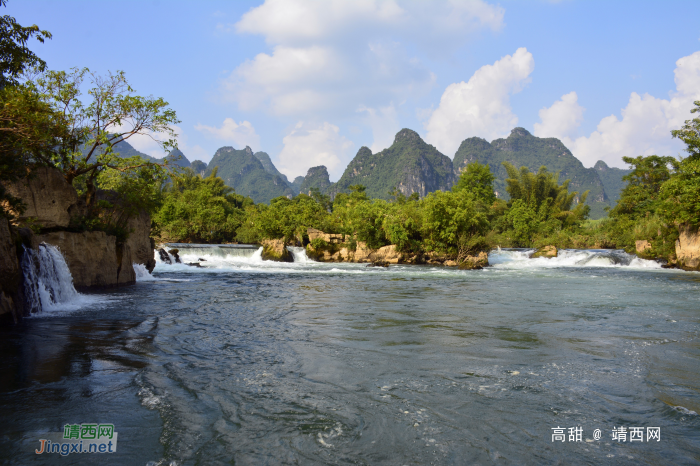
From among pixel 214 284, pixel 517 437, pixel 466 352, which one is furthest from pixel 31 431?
pixel 214 284

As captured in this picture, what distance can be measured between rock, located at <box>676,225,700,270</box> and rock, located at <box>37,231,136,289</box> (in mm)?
27161

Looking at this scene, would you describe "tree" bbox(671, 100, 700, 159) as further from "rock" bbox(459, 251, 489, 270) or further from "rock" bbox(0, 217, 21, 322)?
"rock" bbox(0, 217, 21, 322)

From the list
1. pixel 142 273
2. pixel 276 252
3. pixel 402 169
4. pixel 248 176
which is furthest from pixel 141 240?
pixel 248 176

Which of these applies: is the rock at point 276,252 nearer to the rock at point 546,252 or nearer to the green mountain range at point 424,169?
the rock at point 546,252

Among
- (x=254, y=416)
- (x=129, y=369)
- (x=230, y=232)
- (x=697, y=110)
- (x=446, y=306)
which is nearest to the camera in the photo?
(x=254, y=416)

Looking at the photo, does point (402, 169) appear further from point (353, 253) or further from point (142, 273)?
point (142, 273)

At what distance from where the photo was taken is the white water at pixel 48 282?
8.76 m

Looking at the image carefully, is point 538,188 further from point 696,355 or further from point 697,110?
point 696,355

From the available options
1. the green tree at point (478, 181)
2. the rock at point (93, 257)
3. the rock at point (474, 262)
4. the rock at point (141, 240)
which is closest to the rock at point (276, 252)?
the rock at point (141, 240)

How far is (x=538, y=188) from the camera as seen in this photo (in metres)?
50.4

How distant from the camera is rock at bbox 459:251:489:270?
80.1ft

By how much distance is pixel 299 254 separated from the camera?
31.0 m

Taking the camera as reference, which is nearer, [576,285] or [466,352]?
[466,352]

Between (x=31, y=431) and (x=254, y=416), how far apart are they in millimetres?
1832
